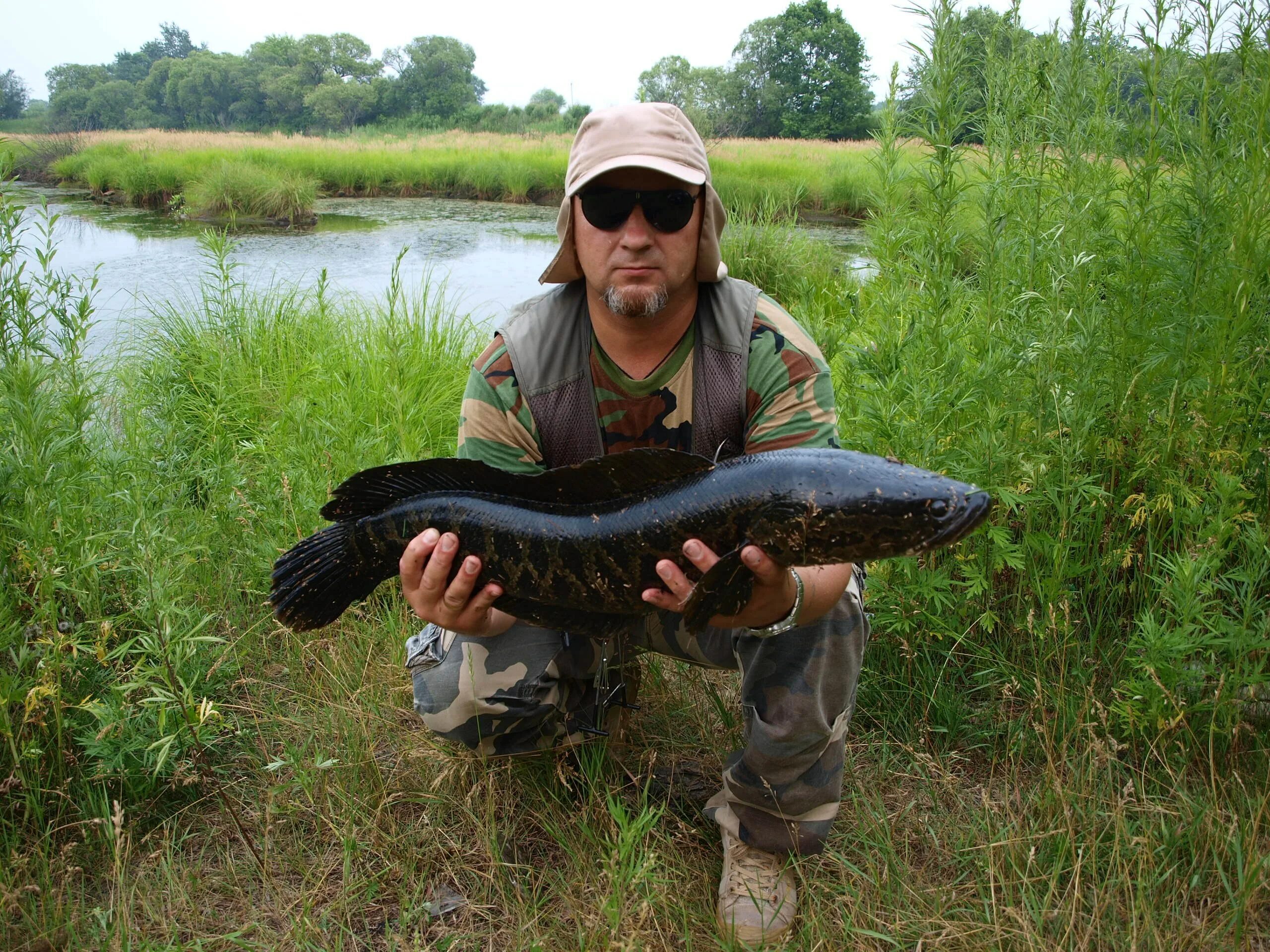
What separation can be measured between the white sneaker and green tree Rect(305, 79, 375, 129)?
217 feet

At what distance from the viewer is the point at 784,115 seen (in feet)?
161

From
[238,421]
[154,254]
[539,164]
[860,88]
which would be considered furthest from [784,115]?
[238,421]

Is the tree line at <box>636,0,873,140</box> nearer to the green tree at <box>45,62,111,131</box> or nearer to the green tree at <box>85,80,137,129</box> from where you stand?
the green tree at <box>45,62,111,131</box>

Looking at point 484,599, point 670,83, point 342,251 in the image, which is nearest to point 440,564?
point 484,599

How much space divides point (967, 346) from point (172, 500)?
3.66 metres

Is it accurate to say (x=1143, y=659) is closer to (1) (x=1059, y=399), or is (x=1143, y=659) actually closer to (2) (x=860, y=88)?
(1) (x=1059, y=399)

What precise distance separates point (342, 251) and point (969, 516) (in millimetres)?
13373

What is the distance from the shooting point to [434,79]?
232ft

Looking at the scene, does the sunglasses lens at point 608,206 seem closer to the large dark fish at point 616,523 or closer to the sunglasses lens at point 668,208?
the sunglasses lens at point 668,208

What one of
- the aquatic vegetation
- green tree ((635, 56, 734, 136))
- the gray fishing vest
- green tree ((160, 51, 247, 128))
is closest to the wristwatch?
the gray fishing vest

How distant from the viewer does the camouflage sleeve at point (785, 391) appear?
2650 millimetres

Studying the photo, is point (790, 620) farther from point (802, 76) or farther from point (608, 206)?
point (802, 76)

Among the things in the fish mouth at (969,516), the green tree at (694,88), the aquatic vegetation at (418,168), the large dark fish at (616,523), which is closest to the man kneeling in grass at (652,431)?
the large dark fish at (616,523)

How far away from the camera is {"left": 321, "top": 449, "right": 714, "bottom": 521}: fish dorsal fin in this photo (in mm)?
2316
